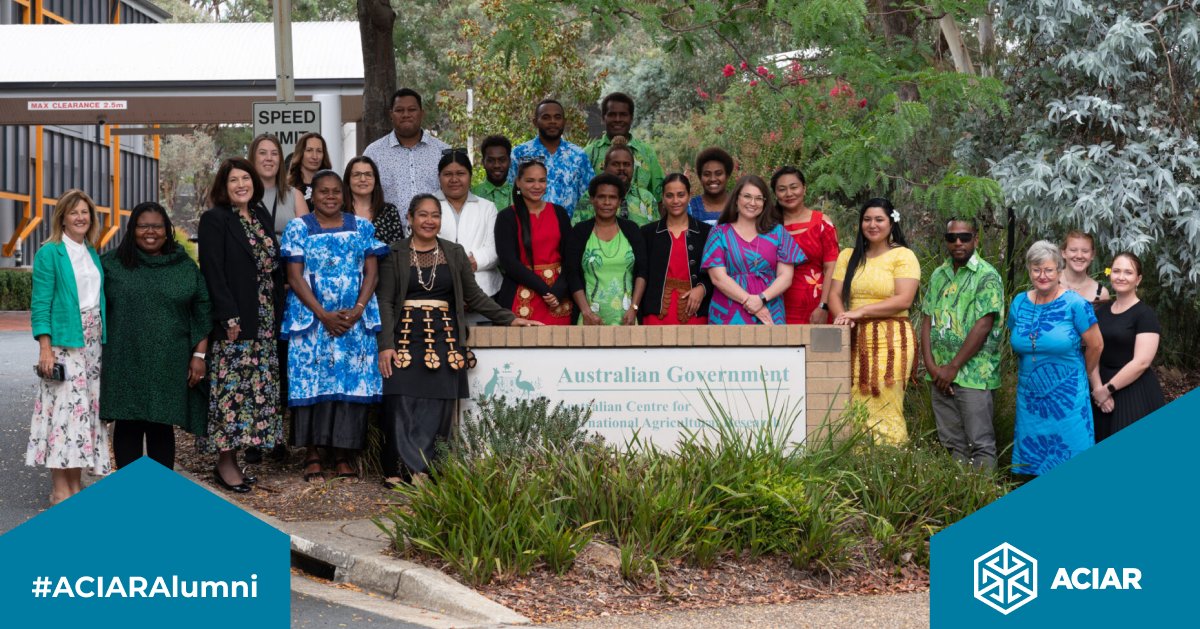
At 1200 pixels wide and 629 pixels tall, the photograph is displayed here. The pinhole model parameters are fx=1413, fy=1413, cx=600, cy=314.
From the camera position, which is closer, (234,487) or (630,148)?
(234,487)

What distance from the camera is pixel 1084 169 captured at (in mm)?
11906

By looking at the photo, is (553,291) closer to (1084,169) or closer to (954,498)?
(954,498)

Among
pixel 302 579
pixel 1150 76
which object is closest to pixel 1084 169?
pixel 1150 76

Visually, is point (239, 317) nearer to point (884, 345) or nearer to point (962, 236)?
point (884, 345)

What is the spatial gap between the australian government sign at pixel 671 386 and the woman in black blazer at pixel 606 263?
41cm

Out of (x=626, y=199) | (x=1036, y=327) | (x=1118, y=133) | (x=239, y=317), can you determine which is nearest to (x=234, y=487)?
(x=239, y=317)

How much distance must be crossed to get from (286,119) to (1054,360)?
5.89 m

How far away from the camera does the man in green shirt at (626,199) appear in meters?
9.44

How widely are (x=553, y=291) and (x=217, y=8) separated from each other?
200ft

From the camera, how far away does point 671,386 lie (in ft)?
28.1

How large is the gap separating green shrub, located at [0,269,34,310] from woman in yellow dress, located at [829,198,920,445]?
85.8 ft

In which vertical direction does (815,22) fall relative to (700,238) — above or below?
above

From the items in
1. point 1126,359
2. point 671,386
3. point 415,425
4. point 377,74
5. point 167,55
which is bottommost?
point 415,425

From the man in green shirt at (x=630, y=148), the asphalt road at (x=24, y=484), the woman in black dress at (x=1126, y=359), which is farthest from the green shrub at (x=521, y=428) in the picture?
the woman in black dress at (x=1126, y=359)
